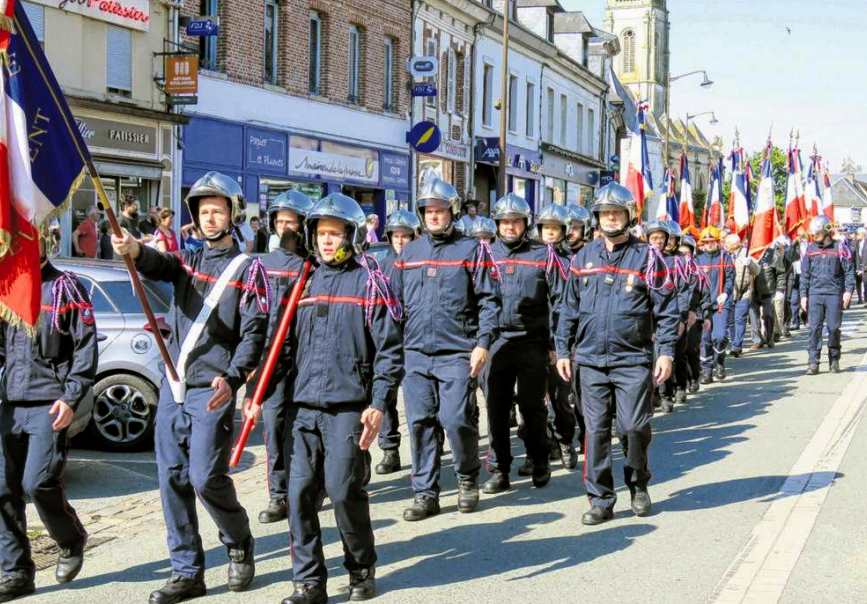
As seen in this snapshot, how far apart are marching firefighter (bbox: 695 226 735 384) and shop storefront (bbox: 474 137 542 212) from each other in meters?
18.8

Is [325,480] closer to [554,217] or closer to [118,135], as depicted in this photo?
[554,217]

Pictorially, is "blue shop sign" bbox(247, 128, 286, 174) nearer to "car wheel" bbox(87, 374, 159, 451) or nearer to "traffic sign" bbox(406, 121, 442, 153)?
"traffic sign" bbox(406, 121, 442, 153)

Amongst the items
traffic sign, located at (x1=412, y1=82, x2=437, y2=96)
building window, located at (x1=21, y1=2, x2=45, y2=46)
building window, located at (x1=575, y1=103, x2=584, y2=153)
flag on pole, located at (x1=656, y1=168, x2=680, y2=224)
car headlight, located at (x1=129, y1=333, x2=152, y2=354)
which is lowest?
car headlight, located at (x1=129, y1=333, x2=152, y2=354)

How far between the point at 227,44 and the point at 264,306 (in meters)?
18.2

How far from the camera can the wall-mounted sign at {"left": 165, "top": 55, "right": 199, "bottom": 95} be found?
2070 cm

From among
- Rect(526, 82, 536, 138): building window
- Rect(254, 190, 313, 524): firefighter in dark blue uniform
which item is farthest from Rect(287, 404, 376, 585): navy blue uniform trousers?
Rect(526, 82, 536, 138): building window

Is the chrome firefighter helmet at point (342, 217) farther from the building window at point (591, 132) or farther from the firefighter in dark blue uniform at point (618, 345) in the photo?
the building window at point (591, 132)

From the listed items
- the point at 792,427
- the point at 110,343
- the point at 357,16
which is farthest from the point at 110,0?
the point at 792,427

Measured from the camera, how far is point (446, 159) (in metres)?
33.3

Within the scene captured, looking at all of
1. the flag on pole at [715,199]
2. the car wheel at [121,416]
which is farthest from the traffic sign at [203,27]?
the car wheel at [121,416]

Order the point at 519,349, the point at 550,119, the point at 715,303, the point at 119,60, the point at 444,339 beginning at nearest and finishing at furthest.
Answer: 1. the point at 444,339
2. the point at 519,349
3. the point at 715,303
4. the point at 119,60
5. the point at 550,119

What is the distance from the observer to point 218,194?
573 cm

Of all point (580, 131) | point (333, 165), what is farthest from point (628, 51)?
point (333, 165)

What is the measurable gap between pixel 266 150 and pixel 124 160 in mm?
4682
